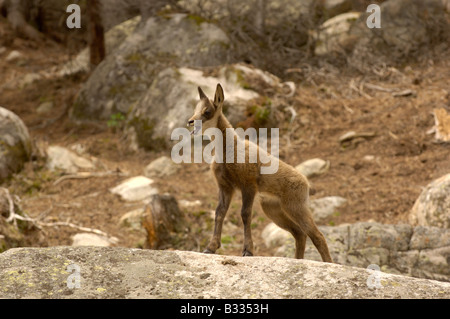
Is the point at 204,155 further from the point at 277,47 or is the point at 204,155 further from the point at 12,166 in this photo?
the point at 277,47

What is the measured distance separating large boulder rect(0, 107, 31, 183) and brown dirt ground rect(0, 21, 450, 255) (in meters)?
0.23

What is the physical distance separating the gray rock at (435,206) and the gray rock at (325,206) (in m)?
1.80

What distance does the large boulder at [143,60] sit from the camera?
1596 centimetres

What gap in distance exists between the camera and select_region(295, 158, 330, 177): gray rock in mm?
11852

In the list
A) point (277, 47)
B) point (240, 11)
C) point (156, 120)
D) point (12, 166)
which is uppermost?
point (240, 11)

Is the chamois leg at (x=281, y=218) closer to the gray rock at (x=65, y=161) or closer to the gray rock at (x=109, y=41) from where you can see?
the gray rock at (x=65, y=161)

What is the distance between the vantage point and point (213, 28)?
652 inches

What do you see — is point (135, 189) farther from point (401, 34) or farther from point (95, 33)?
point (401, 34)

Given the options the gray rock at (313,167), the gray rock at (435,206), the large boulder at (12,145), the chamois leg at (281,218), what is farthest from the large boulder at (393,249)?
the large boulder at (12,145)

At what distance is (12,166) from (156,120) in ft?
12.3

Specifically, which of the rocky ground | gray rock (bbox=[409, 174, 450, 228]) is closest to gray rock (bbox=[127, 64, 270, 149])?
the rocky ground

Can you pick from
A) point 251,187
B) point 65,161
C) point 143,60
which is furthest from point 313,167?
point 143,60
